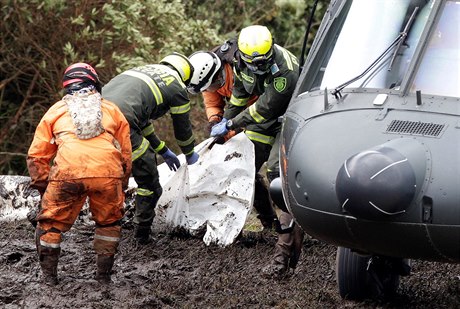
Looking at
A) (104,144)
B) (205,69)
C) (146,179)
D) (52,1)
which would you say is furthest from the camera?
(52,1)

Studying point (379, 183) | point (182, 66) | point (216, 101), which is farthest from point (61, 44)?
point (379, 183)

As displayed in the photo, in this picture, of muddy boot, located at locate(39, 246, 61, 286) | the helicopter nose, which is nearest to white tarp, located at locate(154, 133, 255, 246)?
muddy boot, located at locate(39, 246, 61, 286)

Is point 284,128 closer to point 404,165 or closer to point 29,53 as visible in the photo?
point 404,165

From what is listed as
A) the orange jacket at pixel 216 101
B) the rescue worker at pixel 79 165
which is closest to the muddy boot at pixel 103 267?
the rescue worker at pixel 79 165

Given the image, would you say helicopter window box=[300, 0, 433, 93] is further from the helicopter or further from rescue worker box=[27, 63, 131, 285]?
rescue worker box=[27, 63, 131, 285]

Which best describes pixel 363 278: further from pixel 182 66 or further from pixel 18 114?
pixel 18 114

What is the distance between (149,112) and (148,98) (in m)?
0.12

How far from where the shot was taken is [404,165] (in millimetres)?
5078

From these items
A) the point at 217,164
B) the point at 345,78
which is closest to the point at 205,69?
the point at 217,164

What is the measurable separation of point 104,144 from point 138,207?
1.90 metres

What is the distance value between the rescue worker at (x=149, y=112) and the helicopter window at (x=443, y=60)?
292 centimetres

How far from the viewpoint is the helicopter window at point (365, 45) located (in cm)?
595

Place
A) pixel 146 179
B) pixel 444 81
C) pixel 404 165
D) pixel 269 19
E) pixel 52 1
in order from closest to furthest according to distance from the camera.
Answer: pixel 404 165
pixel 444 81
pixel 146 179
pixel 52 1
pixel 269 19

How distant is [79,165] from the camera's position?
21.7ft
